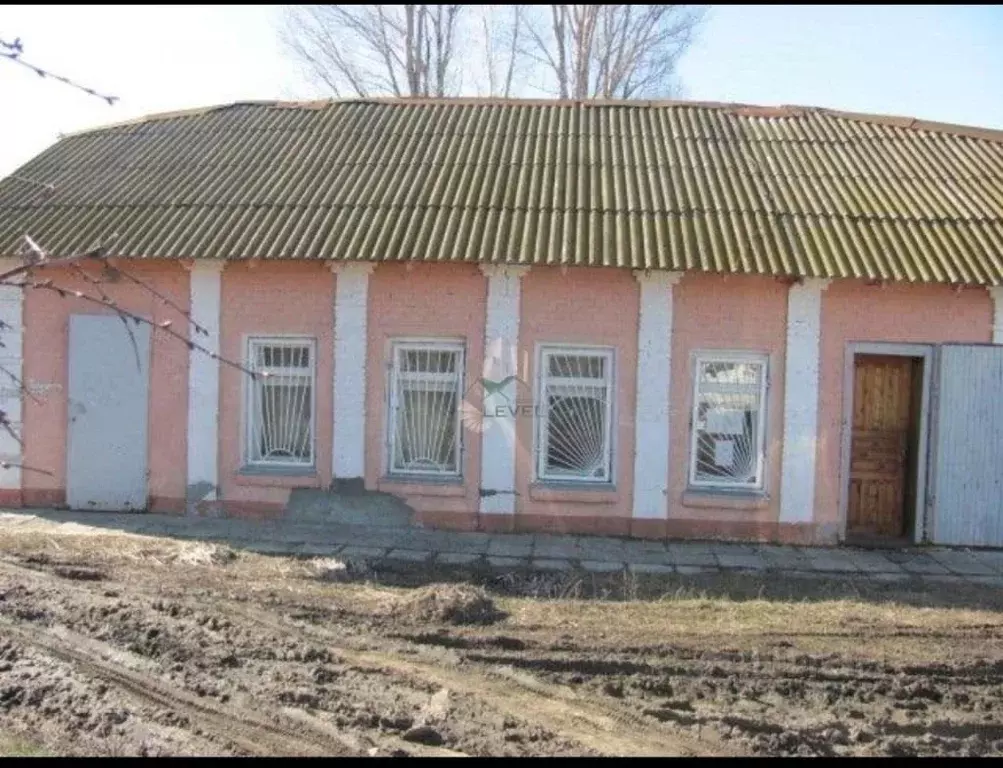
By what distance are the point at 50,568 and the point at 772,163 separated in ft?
34.2

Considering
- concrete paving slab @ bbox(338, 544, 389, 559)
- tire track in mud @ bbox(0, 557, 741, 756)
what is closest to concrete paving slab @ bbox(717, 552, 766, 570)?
concrete paving slab @ bbox(338, 544, 389, 559)

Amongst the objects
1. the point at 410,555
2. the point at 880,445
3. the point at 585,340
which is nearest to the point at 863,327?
the point at 880,445

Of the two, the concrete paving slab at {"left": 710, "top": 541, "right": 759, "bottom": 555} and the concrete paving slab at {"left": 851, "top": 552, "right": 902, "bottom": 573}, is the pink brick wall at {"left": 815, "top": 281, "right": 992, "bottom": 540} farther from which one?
the concrete paving slab at {"left": 710, "top": 541, "right": 759, "bottom": 555}

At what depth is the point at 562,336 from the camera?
452 inches

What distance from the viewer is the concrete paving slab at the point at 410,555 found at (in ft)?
33.0

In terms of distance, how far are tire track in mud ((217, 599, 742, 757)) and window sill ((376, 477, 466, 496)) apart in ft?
14.1

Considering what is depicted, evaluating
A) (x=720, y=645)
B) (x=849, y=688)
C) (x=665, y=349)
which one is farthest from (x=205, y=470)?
(x=849, y=688)

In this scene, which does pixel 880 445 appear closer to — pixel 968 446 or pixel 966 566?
pixel 968 446

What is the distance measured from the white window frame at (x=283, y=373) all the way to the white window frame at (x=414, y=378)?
0.95 metres

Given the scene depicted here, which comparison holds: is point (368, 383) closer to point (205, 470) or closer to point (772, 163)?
point (205, 470)

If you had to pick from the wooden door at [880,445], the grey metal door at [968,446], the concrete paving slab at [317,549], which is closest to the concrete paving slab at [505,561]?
the concrete paving slab at [317,549]

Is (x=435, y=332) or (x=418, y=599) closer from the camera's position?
(x=418, y=599)

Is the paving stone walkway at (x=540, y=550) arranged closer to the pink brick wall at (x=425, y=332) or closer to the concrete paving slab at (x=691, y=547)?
the concrete paving slab at (x=691, y=547)

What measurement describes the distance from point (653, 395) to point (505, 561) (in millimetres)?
2861
